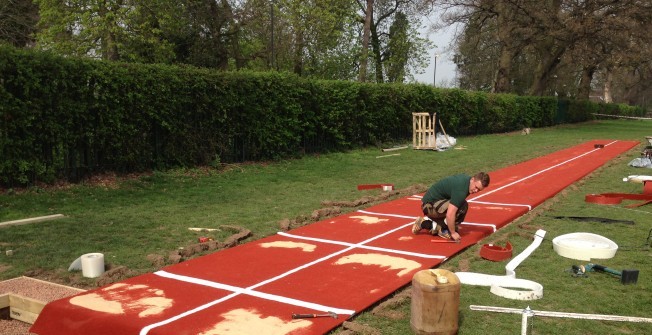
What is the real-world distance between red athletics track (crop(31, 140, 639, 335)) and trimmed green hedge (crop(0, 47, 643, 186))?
5869mm

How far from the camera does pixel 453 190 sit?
722 centimetres

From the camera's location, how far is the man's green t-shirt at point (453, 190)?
712cm

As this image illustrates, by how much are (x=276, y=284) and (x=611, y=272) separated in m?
3.70

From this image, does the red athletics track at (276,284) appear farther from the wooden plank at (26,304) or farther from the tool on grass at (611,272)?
the tool on grass at (611,272)

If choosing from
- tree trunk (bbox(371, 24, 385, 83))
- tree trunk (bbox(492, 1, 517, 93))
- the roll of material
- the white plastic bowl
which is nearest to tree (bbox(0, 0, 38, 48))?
the roll of material

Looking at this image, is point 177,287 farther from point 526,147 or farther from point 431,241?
point 526,147

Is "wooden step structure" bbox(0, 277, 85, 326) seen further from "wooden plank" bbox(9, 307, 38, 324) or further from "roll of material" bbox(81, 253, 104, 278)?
"roll of material" bbox(81, 253, 104, 278)

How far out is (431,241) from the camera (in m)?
7.44

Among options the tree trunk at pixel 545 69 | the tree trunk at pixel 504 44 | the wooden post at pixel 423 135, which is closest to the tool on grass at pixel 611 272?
the wooden post at pixel 423 135

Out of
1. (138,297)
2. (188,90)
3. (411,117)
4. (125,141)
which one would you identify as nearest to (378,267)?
(138,297)

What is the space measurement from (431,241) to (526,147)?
17.5 meters

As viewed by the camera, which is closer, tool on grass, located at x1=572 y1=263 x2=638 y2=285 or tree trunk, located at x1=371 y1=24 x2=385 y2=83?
tool on grass, located at x1=572 y1=263 x2=638 y2=285

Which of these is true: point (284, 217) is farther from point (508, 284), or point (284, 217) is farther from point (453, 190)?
point (508, 284)

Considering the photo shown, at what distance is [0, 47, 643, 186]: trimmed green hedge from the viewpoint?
34.0ft
